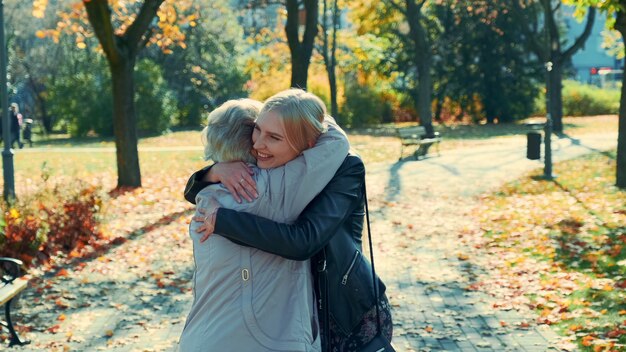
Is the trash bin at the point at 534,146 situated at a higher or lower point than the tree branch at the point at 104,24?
lower

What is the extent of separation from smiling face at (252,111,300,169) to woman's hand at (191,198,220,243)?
18 cm

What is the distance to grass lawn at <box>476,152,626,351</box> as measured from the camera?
24.4ft

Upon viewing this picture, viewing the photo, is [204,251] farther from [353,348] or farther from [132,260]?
[132,260]

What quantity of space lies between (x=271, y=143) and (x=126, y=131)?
50.2 ft

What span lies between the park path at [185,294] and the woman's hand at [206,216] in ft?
13.6

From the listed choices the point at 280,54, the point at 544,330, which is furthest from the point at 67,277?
the point at 280,54

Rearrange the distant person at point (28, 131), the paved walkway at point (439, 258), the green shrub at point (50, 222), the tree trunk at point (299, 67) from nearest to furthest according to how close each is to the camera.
Answer: the paved walkway at point (439, 258) → the green shrub at point (50, 222) → the tree trunk at point (299, 67) → the distant person at point (28, 131)

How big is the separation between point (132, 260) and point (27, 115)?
154 ft

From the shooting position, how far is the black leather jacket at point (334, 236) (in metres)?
2.69

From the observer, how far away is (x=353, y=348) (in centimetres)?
292

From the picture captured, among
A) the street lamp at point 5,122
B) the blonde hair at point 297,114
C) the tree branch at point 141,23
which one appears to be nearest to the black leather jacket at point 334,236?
the blonde hair at point 297,114

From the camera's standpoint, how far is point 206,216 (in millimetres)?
2764

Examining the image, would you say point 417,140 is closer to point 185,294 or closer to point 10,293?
point 185,294

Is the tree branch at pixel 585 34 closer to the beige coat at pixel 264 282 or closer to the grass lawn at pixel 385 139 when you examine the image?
the grass lawn at pixel 385 139
